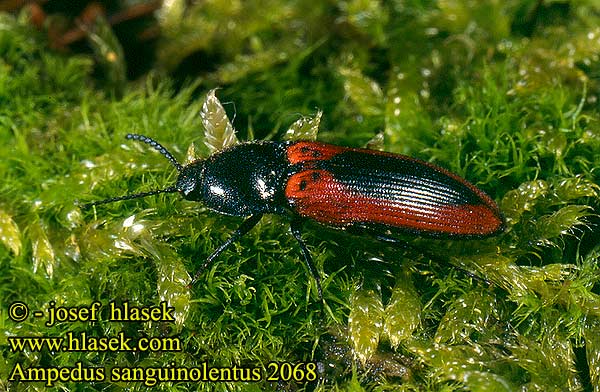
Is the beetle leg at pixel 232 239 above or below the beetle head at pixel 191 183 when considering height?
below

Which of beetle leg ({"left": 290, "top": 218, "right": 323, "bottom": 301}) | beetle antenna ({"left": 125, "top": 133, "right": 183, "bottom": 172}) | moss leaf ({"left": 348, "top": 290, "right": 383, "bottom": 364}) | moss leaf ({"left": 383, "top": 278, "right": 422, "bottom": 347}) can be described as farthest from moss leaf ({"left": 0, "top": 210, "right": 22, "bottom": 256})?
moss leaf ({"left": 383, "top": 278, "right": 422, "bottom": 347})

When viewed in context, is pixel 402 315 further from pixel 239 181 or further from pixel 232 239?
pixel 239 181

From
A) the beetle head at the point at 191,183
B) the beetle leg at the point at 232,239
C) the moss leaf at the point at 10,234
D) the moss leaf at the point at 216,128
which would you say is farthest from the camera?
the moss leaf at the point at 216,128

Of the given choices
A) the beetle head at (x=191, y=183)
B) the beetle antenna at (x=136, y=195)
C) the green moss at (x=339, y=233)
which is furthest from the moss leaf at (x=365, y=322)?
the beetle antenna at (x=136, y=195)

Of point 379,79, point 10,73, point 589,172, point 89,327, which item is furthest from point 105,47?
point 589,172

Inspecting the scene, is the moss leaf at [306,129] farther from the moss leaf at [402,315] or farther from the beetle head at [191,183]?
the moss leaf at [402,315]

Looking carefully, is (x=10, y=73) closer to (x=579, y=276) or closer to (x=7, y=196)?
(x=7, y=196)

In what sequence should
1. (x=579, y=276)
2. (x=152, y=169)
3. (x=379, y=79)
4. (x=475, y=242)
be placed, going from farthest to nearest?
(x=379, y=79), (x=152, y=169), (x=475, y=242), (x=579, y=276)
